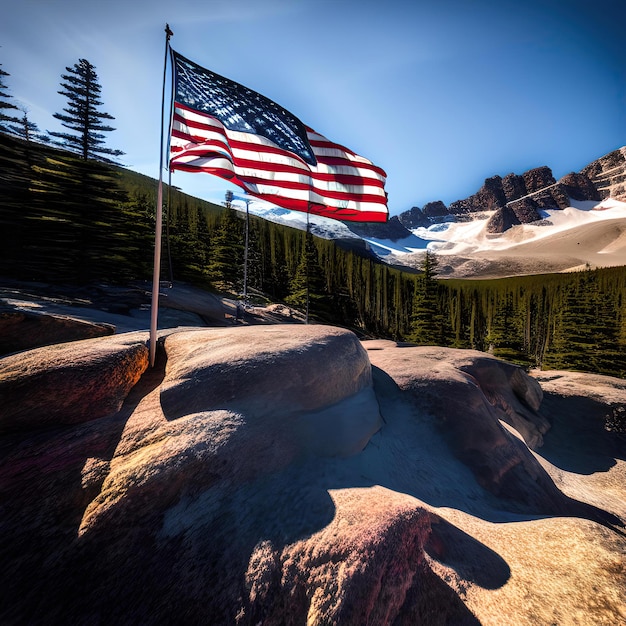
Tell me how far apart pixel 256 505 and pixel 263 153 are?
6.31 m

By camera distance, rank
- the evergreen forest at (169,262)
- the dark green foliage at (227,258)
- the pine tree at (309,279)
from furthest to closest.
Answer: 1. the dark green foliage at (227,258)
2. the pine tree at (309,279)
3. the evergreen forest at (169,262)

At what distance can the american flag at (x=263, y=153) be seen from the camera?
5.71 m

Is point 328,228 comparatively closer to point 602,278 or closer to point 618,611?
point 602,278

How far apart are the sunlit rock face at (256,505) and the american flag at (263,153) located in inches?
137

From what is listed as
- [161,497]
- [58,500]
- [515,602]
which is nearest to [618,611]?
[515,602]

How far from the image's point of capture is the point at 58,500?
2584mm

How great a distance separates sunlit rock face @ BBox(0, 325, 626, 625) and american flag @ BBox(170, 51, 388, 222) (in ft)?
11.4

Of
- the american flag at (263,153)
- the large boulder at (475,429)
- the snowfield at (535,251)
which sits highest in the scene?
the snowfield at (535,251)

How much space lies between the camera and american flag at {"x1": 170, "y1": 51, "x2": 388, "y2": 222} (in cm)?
571

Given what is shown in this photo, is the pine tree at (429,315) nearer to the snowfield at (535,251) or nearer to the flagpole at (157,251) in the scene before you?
the flagpole at (157,251)

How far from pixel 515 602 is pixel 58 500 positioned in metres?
3.88

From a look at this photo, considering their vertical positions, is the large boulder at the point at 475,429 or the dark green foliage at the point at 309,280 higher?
the dark green foliage at the point at 309,280

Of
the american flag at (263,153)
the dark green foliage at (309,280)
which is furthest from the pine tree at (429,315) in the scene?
the american flag at (263,153)

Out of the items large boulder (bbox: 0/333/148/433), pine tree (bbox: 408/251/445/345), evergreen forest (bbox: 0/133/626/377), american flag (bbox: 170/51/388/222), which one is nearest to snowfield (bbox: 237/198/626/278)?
evergreen forest (bbox: 0/133/626/377)
